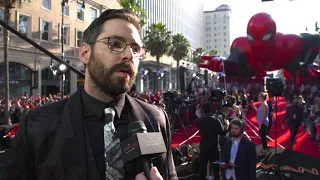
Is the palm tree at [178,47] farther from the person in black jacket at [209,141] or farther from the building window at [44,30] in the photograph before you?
the person in black jacket at [209,141]

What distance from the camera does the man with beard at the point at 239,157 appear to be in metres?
4.71

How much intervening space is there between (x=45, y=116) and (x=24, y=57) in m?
23.8

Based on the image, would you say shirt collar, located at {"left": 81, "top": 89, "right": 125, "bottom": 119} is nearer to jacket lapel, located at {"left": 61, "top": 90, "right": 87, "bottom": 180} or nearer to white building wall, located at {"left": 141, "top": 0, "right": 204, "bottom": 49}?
jacket lapel, located at {"left": 61, "top": 90, "right": 87, "bottom": 180}

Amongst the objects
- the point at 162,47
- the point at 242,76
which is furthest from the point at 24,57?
the point at 242,76

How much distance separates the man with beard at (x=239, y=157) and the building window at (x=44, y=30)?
23.1 m

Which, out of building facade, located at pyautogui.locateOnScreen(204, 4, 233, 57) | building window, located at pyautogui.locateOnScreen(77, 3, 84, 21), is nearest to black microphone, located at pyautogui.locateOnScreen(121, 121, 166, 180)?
building window, located at pyautogui.locateOnScreen(77, 3, 84, 21)

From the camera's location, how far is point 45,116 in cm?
148

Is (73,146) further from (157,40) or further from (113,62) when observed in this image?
(157,40)

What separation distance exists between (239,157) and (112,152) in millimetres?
3834

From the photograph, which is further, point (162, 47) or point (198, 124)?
point (162, 47)

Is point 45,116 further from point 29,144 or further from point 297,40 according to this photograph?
point 297,40

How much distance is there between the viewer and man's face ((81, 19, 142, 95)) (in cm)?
149

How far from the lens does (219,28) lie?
123562 millimetres

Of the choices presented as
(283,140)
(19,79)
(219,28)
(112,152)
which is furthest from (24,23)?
(219,28)
